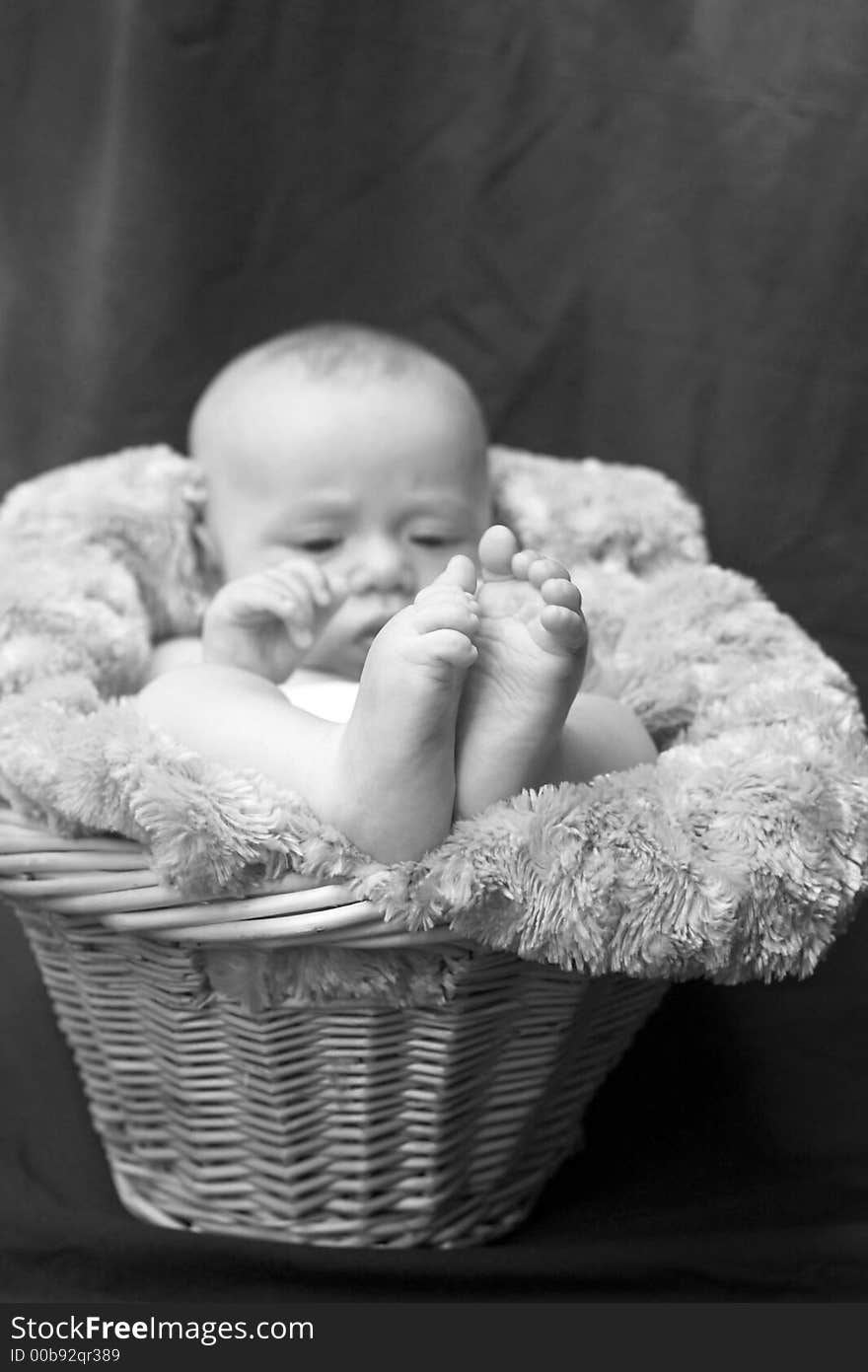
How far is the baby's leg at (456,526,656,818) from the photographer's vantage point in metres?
1.08

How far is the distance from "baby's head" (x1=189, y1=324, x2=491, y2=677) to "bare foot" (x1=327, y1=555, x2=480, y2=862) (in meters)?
0.44

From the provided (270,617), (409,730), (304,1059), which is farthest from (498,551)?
(304,1059)

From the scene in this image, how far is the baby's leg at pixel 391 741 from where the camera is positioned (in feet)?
3.48

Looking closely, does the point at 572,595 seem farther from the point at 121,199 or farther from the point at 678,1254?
the point at 121,199

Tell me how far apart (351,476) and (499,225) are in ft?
1.81

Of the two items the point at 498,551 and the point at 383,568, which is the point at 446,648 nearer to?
the point at 498,551

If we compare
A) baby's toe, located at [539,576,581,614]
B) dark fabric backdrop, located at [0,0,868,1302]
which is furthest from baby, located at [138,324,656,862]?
dark fabric backdrop, located at [0,0,868,1302]

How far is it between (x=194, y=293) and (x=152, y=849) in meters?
1.05

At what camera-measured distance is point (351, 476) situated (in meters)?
1.59

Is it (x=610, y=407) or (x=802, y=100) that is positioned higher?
(x=802, y=100)

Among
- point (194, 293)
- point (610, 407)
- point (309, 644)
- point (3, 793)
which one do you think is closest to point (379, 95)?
point (194, 293)

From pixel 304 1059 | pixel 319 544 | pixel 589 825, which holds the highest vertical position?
pixel 589 825

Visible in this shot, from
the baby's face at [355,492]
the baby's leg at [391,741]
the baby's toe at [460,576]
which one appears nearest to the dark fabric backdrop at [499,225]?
the baby's face at [355,492]

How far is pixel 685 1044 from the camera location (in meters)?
1.66
